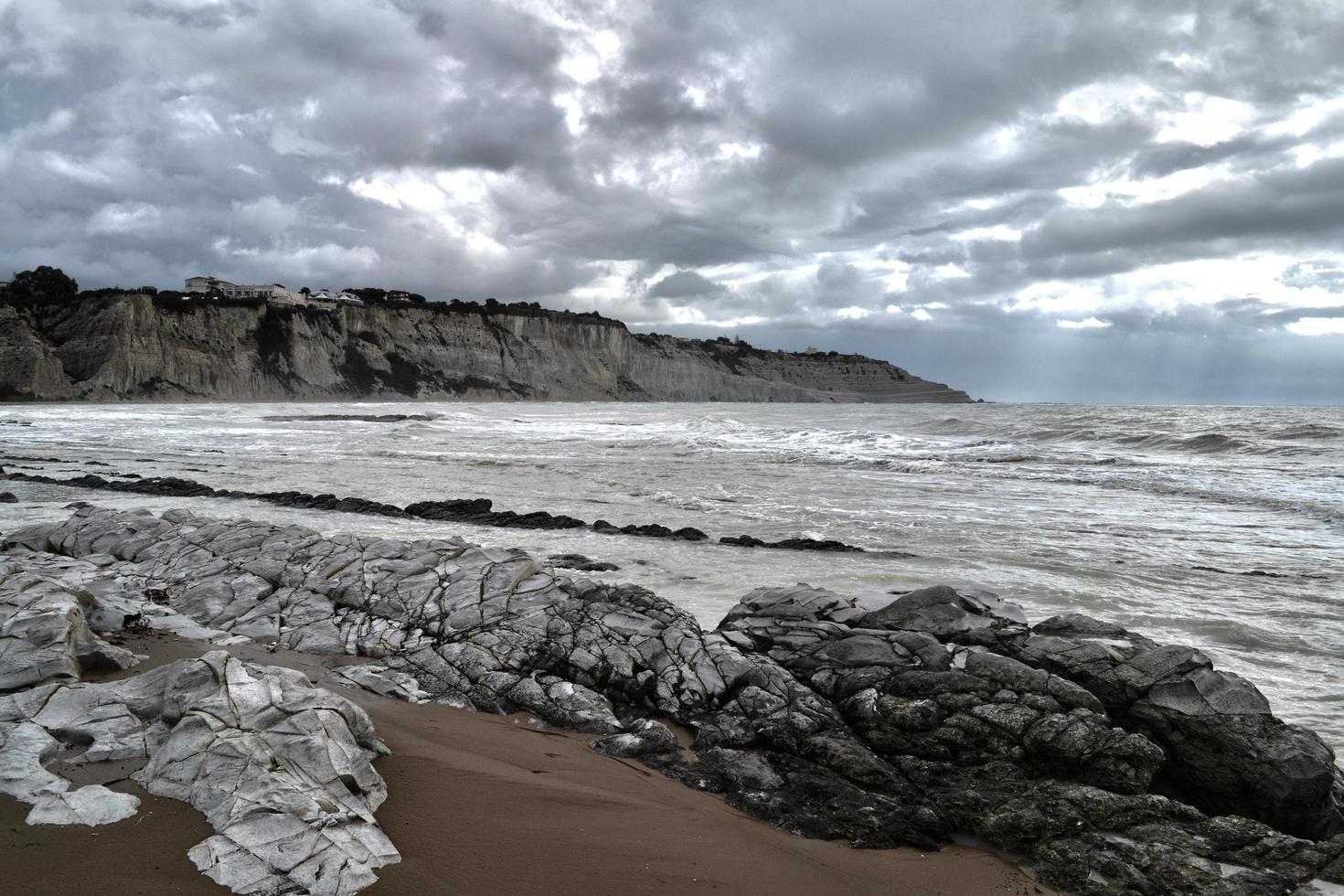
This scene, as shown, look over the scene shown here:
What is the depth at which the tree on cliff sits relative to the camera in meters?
76.4

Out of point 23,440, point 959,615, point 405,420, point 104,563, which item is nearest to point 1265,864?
point 959,615

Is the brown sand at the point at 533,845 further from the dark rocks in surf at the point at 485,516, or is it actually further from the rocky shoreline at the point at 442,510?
the dark rocks in surf at the point at 485,516

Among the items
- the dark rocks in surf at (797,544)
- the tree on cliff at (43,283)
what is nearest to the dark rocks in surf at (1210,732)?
the dark rocks in surf at (797,544)

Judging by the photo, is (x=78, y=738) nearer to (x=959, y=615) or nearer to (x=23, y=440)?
(x=959, y=615)

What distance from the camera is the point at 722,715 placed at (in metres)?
5.45

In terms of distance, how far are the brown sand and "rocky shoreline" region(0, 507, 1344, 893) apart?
0.13 m

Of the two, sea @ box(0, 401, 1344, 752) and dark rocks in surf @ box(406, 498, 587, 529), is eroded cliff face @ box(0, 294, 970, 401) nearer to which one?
sea @ box(0, 401, 1344, 752)

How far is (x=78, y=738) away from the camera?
404 cm

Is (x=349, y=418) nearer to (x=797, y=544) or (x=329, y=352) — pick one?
(x=329, y=352)

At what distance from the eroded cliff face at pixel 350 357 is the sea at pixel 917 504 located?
31808 mm

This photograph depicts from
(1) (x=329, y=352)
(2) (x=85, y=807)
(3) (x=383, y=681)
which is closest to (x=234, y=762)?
(2) (x=85, y=807)

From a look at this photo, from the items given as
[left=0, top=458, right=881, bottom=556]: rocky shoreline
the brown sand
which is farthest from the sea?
the brown sand

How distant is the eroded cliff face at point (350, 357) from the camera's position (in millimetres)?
64562

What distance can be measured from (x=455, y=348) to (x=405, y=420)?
161ft
